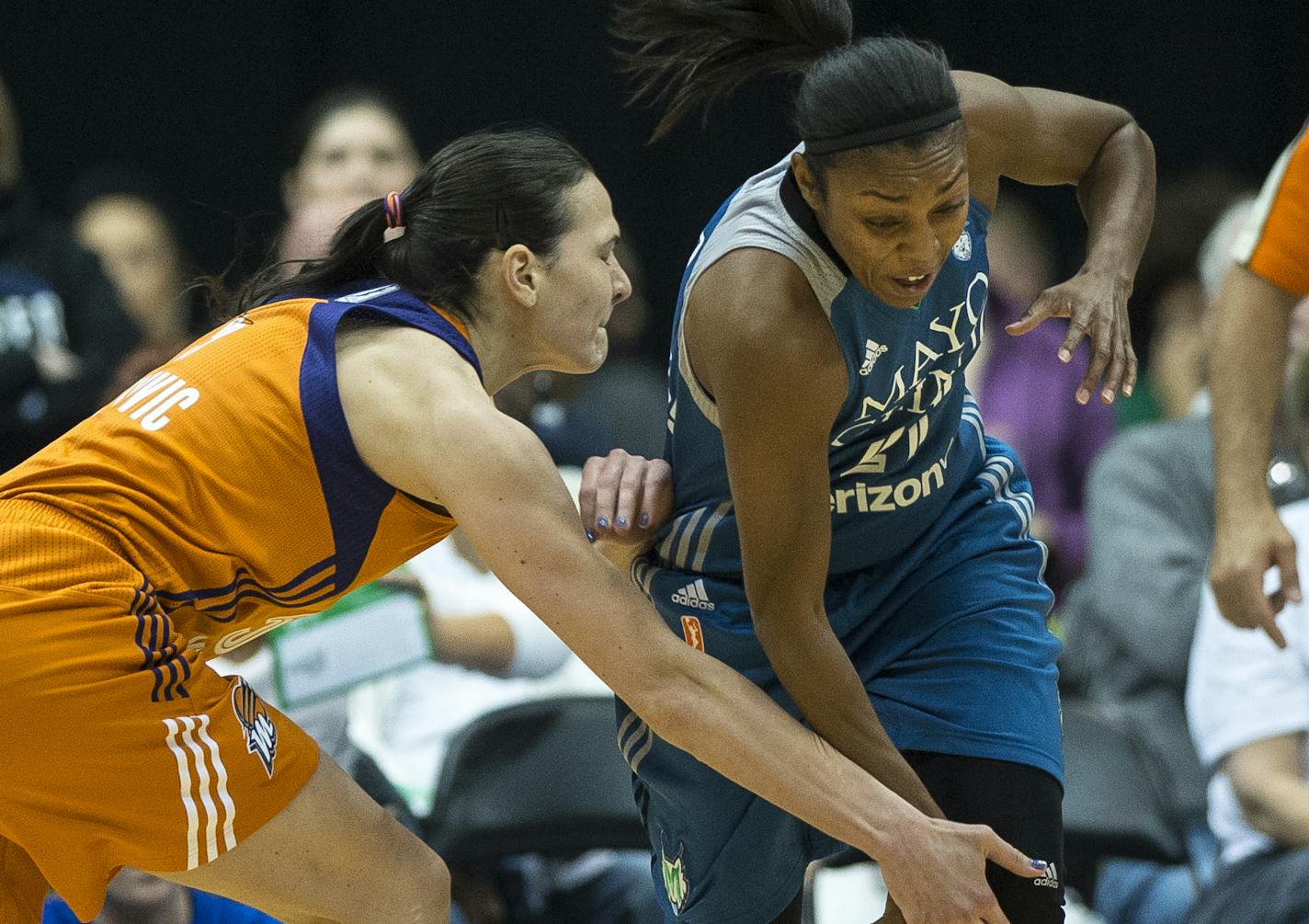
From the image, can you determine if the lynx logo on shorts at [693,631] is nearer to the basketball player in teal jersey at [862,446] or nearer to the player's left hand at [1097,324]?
the basketball player in teal jersey at [862,446]

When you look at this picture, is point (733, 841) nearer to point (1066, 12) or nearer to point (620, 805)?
point (620, 805)

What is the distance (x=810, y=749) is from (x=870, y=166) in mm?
705

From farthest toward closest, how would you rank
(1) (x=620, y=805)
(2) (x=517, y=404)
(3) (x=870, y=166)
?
1. (2) (x=517, y=404)
2. (1) (x=620, y=805)
3. (3) (x=870, y=166)

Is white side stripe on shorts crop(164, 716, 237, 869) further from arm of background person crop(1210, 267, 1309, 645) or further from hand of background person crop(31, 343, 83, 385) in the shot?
hand of background person crop(31, 343, 83, 385)

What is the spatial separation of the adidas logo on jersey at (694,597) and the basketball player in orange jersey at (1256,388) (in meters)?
0.79

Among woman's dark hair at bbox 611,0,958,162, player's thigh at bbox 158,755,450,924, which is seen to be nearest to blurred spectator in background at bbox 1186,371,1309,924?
woman's dark hair at bbox 611,0,958,162

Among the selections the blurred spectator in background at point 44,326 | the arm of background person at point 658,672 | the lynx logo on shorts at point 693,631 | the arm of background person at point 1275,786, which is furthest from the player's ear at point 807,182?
the blurred spectator in background at point 44,326

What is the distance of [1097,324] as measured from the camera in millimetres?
2549

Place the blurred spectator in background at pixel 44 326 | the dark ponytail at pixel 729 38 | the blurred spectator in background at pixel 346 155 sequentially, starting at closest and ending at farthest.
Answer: the dark ponytail at pixel 729 38 < the blurred spectator in background at pixel 44 326 < the blurred spectator in background at pixel 346 155

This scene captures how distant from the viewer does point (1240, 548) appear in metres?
2.80

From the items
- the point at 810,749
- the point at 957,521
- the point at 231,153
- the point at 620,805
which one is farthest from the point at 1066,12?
the point at 810,749

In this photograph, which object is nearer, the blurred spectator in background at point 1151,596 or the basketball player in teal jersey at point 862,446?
the basketball player in teal jersey at point 862,446

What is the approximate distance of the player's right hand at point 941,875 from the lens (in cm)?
220

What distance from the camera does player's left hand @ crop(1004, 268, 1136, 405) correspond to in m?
2.49
